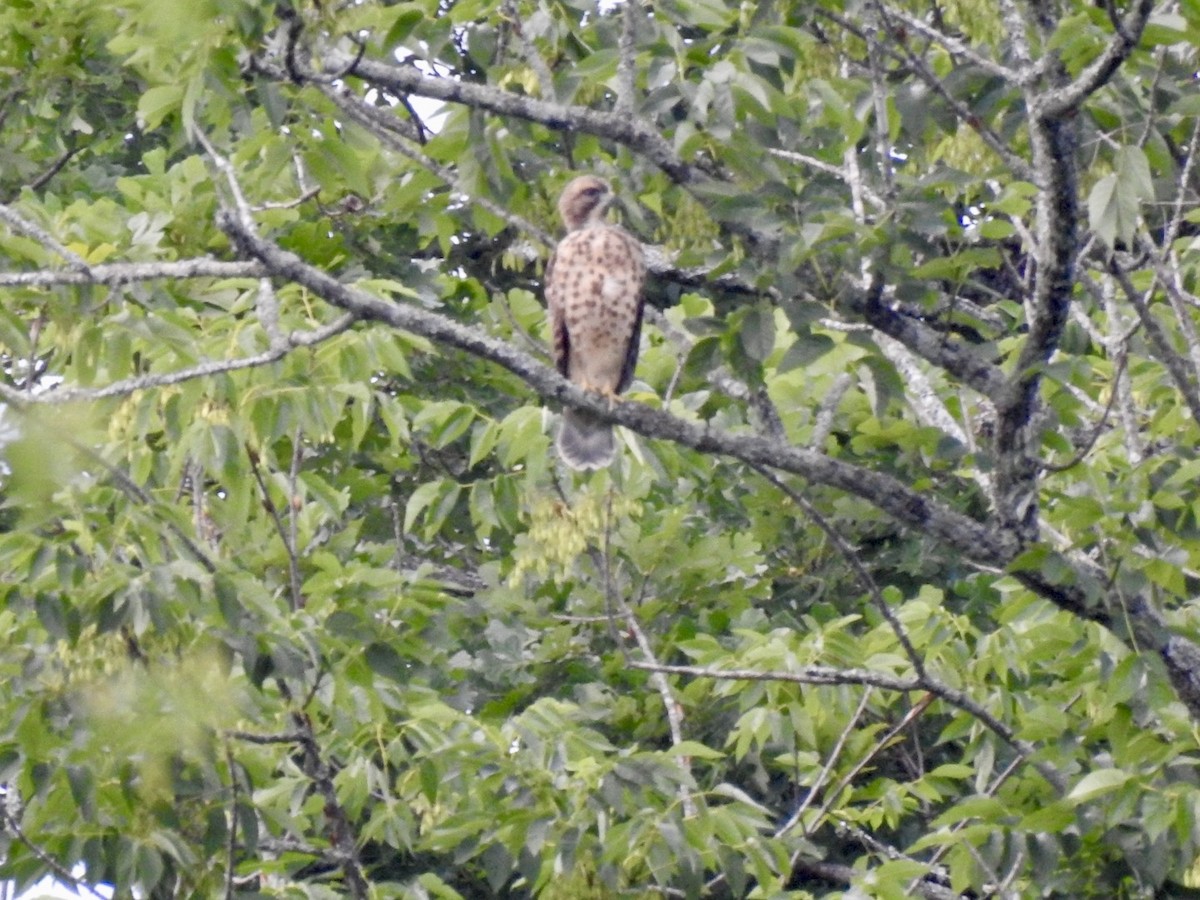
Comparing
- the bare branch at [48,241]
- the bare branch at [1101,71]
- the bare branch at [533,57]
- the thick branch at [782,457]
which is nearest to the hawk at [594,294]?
the bare branch at [533,57]

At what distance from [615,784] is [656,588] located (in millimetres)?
1842

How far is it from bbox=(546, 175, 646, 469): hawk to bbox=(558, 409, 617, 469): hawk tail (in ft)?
1.73

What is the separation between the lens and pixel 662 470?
4.62 meters

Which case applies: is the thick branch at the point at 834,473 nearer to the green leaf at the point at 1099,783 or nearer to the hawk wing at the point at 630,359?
the green leaf at the point at 1099,783

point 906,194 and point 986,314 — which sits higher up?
point 906,194

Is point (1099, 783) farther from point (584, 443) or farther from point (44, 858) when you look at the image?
point (44, 858)

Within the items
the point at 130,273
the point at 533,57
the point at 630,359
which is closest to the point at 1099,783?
the point at 533,57

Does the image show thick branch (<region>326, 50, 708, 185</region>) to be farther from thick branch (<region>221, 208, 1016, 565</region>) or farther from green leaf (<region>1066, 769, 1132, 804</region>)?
green leaf (<region>1066, 769, 1132, 804</region>)

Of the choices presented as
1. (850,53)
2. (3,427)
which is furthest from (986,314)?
(3,427)

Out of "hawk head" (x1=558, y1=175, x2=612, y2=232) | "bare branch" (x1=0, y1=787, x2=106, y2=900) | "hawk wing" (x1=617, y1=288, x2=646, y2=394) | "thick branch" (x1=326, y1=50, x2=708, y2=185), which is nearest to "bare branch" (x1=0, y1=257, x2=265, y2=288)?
"thick branch" (x1=326, y1=50, x2=708, y2=185)

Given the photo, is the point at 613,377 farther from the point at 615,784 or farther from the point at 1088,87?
the point at 1088,87

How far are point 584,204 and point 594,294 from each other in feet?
1.00

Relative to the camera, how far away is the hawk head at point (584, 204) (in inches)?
217

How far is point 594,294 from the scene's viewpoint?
5773 millimetres
